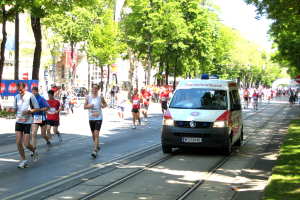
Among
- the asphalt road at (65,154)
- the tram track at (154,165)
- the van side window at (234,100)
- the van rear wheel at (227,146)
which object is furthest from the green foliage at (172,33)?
the tram track at (154,165)

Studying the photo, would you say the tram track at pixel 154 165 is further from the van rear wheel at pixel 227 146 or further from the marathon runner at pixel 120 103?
the marathon runner at pixel 120 103

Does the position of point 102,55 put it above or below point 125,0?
below

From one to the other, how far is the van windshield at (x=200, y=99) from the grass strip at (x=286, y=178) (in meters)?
2.03

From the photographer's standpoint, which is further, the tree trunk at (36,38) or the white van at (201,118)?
the tree trunk at (36,38)

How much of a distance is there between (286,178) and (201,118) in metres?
4.08

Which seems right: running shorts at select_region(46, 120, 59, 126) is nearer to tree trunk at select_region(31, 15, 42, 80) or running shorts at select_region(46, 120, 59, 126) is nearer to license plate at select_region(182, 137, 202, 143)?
license plate at select_region(182, 137, 202, 143)

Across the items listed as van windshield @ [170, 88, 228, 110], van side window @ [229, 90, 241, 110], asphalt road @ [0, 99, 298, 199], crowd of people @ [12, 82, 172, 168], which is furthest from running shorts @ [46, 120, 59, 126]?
van side window @ [229, 90, 241, 110]

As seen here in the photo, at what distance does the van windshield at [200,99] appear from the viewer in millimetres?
13922

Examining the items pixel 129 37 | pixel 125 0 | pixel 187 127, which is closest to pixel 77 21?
pixel 129 37

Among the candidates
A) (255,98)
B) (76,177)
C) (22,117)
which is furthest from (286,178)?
(255,98)

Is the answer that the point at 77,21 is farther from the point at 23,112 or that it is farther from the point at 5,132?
the point at 23,112

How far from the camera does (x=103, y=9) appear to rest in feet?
172

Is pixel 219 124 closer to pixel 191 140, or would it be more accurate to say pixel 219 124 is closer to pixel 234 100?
pixel 191 140

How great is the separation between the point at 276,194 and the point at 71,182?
3.43m
